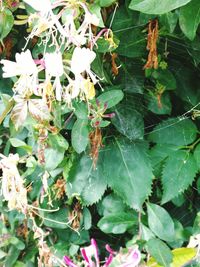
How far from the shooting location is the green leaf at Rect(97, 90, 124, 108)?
85 cm

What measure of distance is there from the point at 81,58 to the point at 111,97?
Result: 22 centimetres

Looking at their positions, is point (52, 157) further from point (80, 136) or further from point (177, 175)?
point (177, 175)

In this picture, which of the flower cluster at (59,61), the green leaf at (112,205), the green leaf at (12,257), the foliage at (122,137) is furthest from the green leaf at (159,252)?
the green leaf at (12,257)

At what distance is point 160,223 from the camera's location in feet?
3.07

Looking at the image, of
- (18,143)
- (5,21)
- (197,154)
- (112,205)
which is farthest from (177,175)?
(5,21)

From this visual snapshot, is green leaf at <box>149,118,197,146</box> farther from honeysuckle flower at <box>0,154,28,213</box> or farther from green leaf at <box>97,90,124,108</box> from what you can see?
honeysuckle flower at <box>0,154,28,213</box>

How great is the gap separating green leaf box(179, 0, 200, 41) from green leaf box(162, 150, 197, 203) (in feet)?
0.90

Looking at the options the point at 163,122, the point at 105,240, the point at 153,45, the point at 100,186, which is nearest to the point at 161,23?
the point at 153,45

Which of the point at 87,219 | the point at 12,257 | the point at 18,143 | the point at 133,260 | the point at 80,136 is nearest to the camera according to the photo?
the point at 133,260

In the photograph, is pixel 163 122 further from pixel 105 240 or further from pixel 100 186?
pixel 105 240

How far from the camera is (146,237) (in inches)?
37.2

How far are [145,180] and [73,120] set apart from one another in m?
0.17

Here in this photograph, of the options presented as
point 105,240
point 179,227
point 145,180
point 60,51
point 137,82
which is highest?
point 60,51

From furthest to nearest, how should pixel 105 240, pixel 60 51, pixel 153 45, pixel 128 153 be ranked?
pixel 105 240 < pixel 128 153 < pixel 153 45 < pixel 60 51
